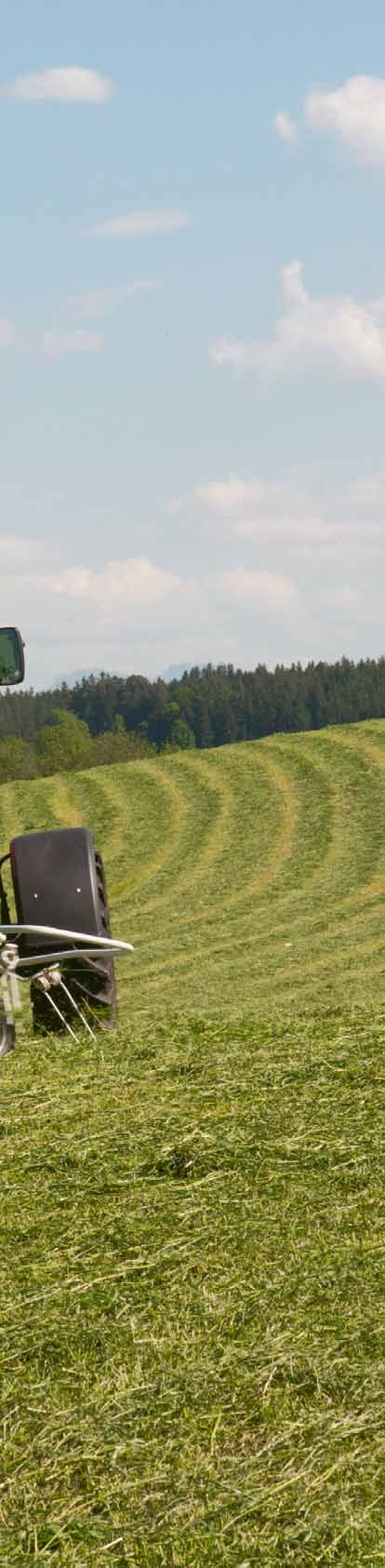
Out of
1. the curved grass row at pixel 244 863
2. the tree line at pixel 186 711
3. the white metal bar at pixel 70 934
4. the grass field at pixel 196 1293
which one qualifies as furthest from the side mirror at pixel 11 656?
the tree line at pixel 186 711

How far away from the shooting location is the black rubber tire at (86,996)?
7.64 metres

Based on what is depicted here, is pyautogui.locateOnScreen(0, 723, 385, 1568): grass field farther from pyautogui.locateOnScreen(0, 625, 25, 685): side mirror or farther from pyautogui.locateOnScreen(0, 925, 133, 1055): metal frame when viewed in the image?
pyautogui.locateOnScreen(0, 625, 25, 685): side mirror

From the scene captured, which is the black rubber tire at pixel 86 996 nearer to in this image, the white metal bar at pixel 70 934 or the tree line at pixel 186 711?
the white metal bar at pixel 70 934

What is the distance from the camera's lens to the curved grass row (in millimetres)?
14697

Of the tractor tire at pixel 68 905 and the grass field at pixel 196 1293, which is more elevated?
the tractor tire at pixel 68 905

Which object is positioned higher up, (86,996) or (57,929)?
(57,929)

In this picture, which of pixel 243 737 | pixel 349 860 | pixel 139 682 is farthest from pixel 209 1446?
pixel 139 682

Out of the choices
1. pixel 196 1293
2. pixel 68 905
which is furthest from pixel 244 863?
pixel 196 1293

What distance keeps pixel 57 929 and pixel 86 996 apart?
1.14m

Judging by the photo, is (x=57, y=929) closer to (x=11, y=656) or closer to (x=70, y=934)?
(x=70, y=934)

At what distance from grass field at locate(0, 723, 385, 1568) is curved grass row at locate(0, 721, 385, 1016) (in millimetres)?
4346

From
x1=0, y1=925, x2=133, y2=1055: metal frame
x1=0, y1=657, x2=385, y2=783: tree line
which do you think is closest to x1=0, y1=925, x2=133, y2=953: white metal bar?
x1=0, y1=925, x2=133, y2=1055: metal frame

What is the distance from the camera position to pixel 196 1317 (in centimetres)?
398

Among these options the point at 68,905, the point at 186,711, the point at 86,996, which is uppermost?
the point at 186,711
